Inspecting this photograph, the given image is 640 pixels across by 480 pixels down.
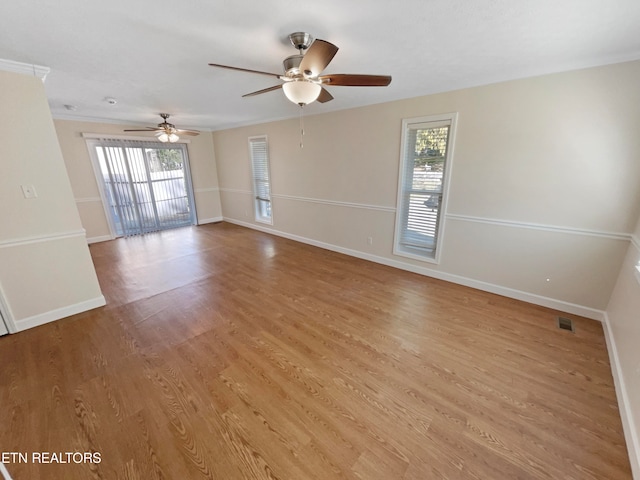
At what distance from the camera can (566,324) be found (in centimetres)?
247

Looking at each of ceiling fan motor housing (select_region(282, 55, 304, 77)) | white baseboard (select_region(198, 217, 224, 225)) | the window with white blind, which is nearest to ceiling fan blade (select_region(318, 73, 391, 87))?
ceiling fan motor housing (select_region(282, 55, 304, 77))

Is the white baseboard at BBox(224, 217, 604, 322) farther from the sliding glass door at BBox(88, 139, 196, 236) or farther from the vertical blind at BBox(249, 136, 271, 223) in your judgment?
the sliding glass door at BBox(88, 139, 196, 236)

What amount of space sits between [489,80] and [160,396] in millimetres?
4059

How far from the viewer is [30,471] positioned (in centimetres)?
130

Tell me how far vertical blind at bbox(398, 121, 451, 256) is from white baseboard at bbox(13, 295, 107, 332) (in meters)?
3.94

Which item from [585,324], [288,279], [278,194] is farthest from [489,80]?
[278,194]

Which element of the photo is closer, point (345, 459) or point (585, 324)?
point (345, 459)

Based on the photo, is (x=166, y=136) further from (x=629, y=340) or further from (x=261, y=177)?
(x=629, y=340)

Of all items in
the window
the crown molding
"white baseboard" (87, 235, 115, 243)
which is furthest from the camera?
"white baseboard" (87, 235, 115, 243)

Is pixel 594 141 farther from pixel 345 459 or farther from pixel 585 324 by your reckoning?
pixel 345 459

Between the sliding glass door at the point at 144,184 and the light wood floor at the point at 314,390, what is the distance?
3.40 metres

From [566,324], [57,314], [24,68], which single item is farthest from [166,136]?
[566,324]

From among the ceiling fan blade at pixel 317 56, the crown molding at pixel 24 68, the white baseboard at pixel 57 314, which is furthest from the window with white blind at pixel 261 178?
the ceiling fan blade at pixel 317 56

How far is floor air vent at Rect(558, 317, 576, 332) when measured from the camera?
95.1 inches
